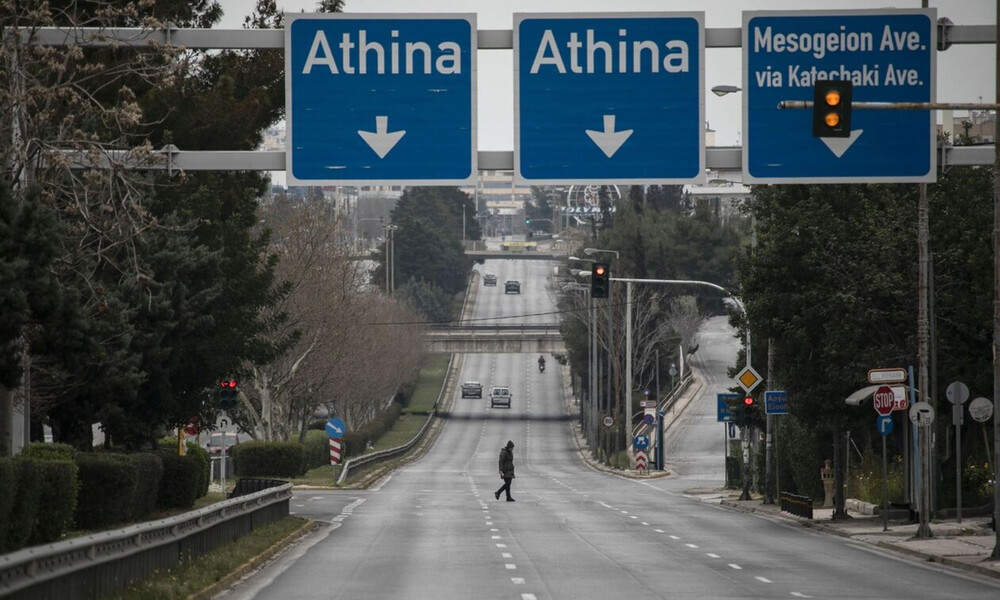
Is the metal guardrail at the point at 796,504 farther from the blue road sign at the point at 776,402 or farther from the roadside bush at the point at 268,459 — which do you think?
the roadside bush at the point at 268,459

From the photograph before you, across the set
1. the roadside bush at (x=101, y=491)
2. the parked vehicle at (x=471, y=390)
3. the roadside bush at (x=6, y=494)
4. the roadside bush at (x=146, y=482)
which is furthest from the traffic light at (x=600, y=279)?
the parked vehicle at (x=471, y=390)

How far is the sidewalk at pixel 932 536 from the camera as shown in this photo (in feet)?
80.9

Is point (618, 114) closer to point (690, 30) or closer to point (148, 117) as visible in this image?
point (690, 30)

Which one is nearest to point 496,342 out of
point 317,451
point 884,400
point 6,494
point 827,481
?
point 317,451

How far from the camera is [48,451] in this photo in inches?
935

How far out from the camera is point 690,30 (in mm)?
18797

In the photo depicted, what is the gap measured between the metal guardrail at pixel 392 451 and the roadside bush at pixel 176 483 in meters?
26.7

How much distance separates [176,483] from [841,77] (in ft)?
62.8

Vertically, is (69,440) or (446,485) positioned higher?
(69,440)

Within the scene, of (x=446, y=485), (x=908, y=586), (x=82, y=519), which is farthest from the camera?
(x=446, y=485)

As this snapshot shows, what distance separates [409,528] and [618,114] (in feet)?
55.0

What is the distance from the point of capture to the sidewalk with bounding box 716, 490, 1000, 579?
80.9ft

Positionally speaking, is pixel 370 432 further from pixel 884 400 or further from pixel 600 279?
pixel 884 400

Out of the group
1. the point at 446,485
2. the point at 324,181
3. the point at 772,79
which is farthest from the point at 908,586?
the point at 446,485
